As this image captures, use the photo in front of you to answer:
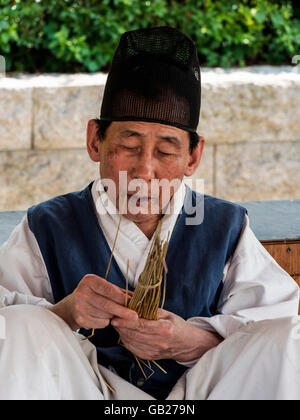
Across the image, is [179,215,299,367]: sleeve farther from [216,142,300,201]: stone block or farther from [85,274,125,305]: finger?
[216,142,300,201]: stone block

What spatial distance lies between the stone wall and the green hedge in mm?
302

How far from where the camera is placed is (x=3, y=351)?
5.75ft

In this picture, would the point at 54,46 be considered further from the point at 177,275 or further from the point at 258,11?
the point at 177,275

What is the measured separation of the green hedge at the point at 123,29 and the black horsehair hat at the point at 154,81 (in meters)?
3.20

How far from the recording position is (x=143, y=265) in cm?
217

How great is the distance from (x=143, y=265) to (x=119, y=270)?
77 millimetres

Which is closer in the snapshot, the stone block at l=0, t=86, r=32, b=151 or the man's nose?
the man's nose

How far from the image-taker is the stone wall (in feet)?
15.3

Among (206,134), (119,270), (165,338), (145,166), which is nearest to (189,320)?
(165,338)

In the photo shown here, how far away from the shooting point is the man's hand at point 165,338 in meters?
1.92

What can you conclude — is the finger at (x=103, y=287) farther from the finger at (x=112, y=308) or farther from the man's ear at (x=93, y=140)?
the man's ear at (x=93, y=140)

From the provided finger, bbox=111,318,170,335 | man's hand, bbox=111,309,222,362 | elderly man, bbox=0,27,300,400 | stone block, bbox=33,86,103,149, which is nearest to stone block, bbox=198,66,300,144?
stone block, bbox=33,86,103,149

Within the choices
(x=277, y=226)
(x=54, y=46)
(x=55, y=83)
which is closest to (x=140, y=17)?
(x=54, y=46)
